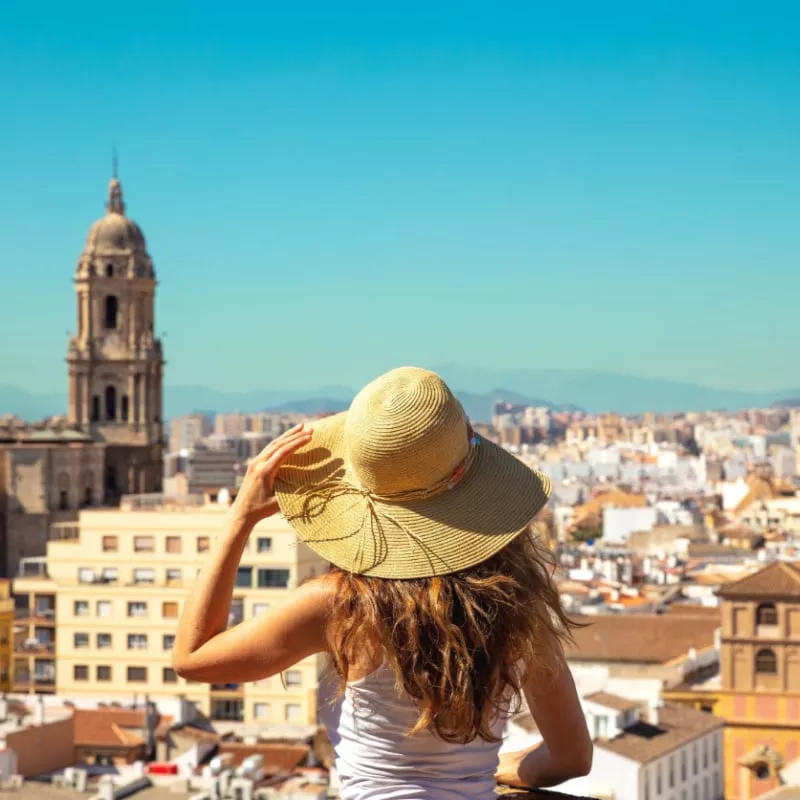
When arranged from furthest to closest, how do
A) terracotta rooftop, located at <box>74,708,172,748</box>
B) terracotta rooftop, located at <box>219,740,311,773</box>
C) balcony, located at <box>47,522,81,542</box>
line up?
balcony, located at <box>47,522,81,542</box> → terracotta rooftop, located at <box>74,708,172,748</box> → terracotta rooftop, located at <box>219,740,311,773</box>

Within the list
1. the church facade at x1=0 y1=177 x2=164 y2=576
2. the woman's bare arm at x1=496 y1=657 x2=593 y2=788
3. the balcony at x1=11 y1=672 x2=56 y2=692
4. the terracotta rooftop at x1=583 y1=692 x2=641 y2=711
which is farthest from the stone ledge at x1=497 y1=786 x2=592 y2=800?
the church facade at x1=0 y1=177 x2=164 y2=576

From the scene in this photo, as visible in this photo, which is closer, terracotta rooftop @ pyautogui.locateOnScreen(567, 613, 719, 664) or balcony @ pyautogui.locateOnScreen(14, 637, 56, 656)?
balcony @ pyautogui.locateOnScreen(14, 637, 56, 656)

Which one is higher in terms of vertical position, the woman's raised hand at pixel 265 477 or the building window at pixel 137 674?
the woman's raised hand at pixel 265 477

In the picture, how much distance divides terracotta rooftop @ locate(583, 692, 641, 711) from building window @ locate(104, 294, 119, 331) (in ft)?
129

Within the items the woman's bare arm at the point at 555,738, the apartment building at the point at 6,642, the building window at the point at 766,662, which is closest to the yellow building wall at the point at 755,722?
the building window at the point at 766,662

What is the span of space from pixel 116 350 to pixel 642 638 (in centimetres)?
3173

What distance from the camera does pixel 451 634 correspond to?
3080mm

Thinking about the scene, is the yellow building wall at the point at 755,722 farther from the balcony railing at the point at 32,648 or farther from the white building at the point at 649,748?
the balcony railing at the point at 32,648

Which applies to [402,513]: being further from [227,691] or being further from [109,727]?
[227,691]

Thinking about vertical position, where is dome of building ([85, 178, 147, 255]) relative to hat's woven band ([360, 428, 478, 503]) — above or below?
above

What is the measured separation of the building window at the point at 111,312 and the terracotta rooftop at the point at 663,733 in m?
37.9

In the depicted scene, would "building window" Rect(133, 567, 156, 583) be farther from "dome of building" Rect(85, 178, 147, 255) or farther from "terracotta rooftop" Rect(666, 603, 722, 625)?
"dome of building" Rect(85, 178, 147, 255)

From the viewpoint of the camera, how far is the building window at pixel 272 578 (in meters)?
28.6

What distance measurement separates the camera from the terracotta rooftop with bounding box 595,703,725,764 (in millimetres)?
22594
